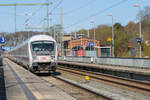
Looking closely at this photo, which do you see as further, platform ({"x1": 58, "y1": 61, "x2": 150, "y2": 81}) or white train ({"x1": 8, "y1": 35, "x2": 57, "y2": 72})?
white train ({"x1": 8, "y1": 35, "x2": 57, "y2": 72})

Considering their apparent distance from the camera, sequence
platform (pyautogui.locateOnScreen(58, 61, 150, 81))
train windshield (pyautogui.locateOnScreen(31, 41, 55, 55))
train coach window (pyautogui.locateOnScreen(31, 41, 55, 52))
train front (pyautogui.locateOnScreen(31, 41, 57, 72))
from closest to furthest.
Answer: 1. platform (pyautogui.locateOnScreen(58, 61, 150, 81))
2. train front (pyautogui.locateOnScreen(31, 41, 57, 72))
3. train windshield (pyautogui.locateOnScreen(31, 41, 55, 55))
4. train coach window (pyautogui.locateOnScreen(31, 41, 55, 52))

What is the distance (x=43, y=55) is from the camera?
20.2 m

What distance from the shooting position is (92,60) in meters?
35.7

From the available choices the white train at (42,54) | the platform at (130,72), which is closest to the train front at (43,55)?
the white train at (42,54)

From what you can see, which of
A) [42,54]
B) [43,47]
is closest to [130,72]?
[42,54]

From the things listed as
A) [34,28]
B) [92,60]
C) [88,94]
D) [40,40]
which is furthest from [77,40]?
[88,94]

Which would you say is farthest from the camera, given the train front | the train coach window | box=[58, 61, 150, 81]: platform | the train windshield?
the train coach window

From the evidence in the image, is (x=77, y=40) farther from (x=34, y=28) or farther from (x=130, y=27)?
(x=130, y=27)

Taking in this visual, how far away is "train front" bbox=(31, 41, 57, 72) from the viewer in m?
20.1

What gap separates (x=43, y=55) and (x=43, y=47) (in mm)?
780

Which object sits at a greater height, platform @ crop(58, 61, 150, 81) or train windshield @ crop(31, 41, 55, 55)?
train windshield @ crop(31, 41, 55, 55)

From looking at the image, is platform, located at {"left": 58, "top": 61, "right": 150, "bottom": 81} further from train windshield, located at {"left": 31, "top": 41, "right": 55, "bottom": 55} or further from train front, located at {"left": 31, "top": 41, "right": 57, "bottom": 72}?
train windshield, located at {"left": 31, "top": 41, "right": 55, "bottom": 55}

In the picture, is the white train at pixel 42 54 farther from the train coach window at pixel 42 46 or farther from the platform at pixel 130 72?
the platform at pixel 130 72

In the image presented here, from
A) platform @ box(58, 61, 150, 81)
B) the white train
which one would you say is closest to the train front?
the white train
